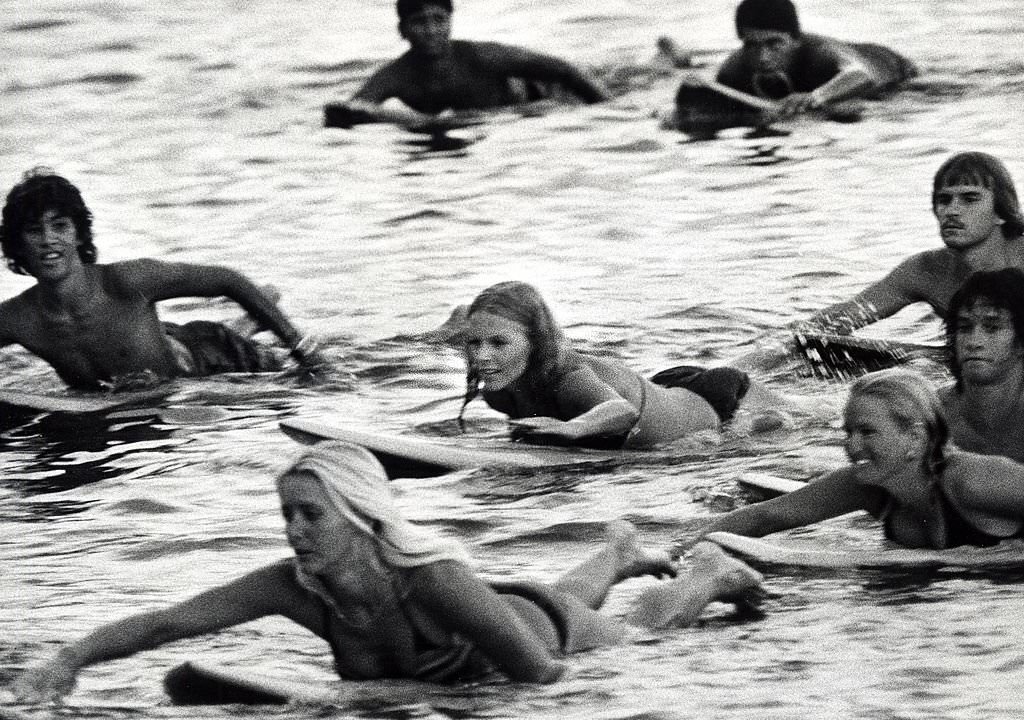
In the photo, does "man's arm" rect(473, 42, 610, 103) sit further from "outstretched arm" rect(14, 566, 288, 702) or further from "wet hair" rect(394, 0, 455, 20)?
"outstretched arm" rect(14, 566, 288, 702)

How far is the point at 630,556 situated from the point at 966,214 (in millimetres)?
3531

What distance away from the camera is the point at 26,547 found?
29.1ft

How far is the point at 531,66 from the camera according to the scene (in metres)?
17.4

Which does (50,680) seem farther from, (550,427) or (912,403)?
(550,427)

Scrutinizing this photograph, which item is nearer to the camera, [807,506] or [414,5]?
[807,506]

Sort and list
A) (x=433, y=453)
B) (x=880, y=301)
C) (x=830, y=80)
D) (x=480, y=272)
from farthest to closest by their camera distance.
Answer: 1. (x=830, y=80)
2. (x=480, y=272)
3. (x=880, y=301)
4. (x=433, y=453)

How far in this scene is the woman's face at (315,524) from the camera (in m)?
6.14

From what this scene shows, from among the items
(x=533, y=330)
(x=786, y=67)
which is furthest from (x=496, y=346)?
(x=786, y=67)

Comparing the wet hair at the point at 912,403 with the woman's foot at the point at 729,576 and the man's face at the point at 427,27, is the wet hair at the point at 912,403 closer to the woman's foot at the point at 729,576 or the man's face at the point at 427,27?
the woman's foot at the point at 729,576

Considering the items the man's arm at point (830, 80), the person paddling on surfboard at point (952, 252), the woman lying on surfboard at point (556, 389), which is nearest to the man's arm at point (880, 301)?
the person paddling on surfboard at point (952, 252)

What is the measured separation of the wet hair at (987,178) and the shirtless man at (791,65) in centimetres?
599

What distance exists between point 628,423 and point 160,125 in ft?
34.2

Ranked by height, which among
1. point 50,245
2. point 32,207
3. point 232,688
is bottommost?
point 232,688

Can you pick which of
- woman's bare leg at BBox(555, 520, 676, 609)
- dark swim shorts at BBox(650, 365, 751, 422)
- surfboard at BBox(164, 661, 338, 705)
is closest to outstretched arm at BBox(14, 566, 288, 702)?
surfboard at BBox(164, 661, 338, 705)
